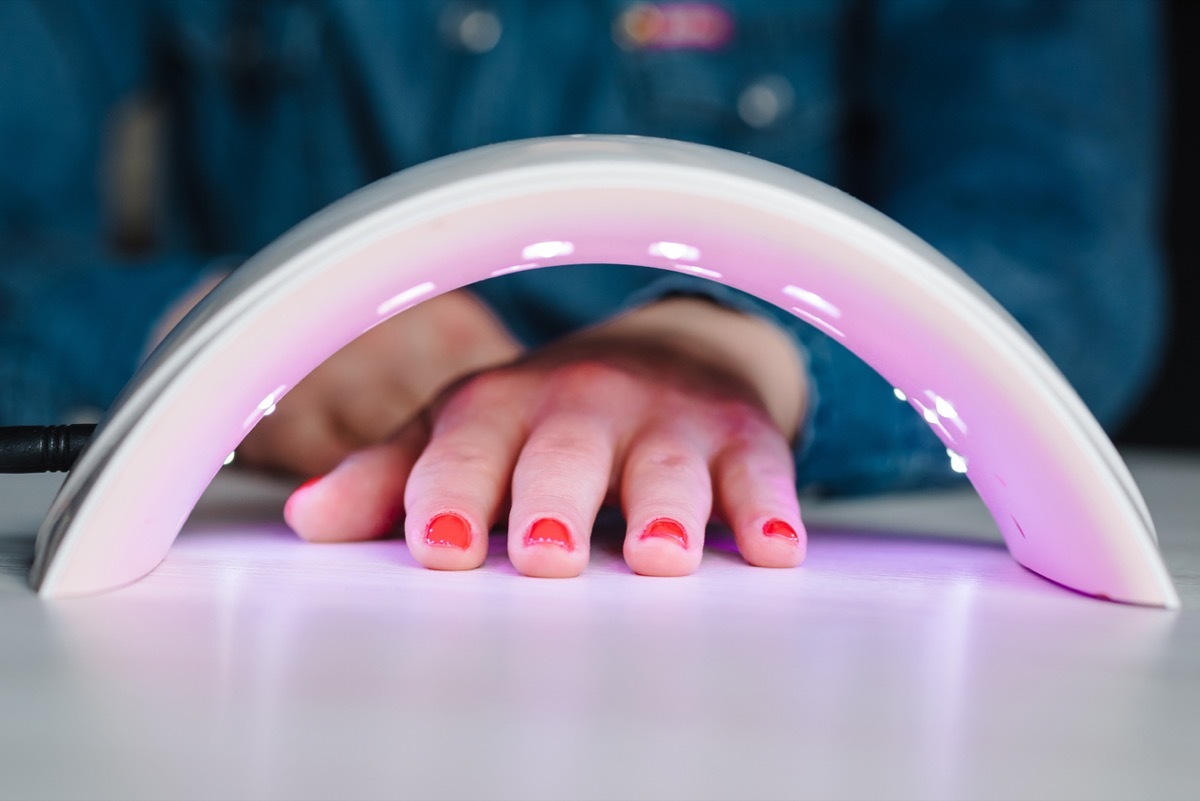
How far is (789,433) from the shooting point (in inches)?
25.3

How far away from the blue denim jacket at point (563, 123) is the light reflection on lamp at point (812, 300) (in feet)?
1.65

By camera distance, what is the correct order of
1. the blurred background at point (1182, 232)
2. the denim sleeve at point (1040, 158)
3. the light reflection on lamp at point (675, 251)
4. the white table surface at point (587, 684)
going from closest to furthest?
the white table surface at point (587, 684) → the light reflection on lamp at point (675, 251) → the denim sleeve at point (1040, 158) → the blurred background at point (1182, 232)

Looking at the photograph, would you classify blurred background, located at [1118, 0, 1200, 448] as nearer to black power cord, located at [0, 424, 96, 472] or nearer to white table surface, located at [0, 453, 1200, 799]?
white table surface, located at [0, 453, 1200, 799]

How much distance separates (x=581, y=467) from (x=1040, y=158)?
695 mm

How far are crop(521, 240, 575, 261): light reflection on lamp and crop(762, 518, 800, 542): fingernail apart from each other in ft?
0.47

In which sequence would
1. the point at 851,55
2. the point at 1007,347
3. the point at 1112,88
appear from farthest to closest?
the point at 851,55, the point at 1112,88, the point at 1007,347

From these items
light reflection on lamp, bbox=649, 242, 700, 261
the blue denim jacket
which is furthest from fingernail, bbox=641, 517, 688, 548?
the blue denim jacket

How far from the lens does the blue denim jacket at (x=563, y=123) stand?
0.91 m

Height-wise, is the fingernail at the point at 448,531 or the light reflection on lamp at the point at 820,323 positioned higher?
the light reflection on lamp at the point at 820,323

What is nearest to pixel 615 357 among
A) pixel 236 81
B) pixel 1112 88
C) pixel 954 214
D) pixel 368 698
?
pixel 368 698

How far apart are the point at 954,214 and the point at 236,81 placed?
83 centimetres

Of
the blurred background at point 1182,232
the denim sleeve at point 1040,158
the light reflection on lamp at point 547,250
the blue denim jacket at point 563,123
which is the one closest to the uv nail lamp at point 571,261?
the light reflection on lamp at point 547,250

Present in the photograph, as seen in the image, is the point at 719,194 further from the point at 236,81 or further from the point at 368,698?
the point at 236,81

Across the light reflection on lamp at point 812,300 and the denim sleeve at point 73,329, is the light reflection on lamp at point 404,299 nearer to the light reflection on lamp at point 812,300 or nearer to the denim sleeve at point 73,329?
the light reflection on lamp at point 812,300
